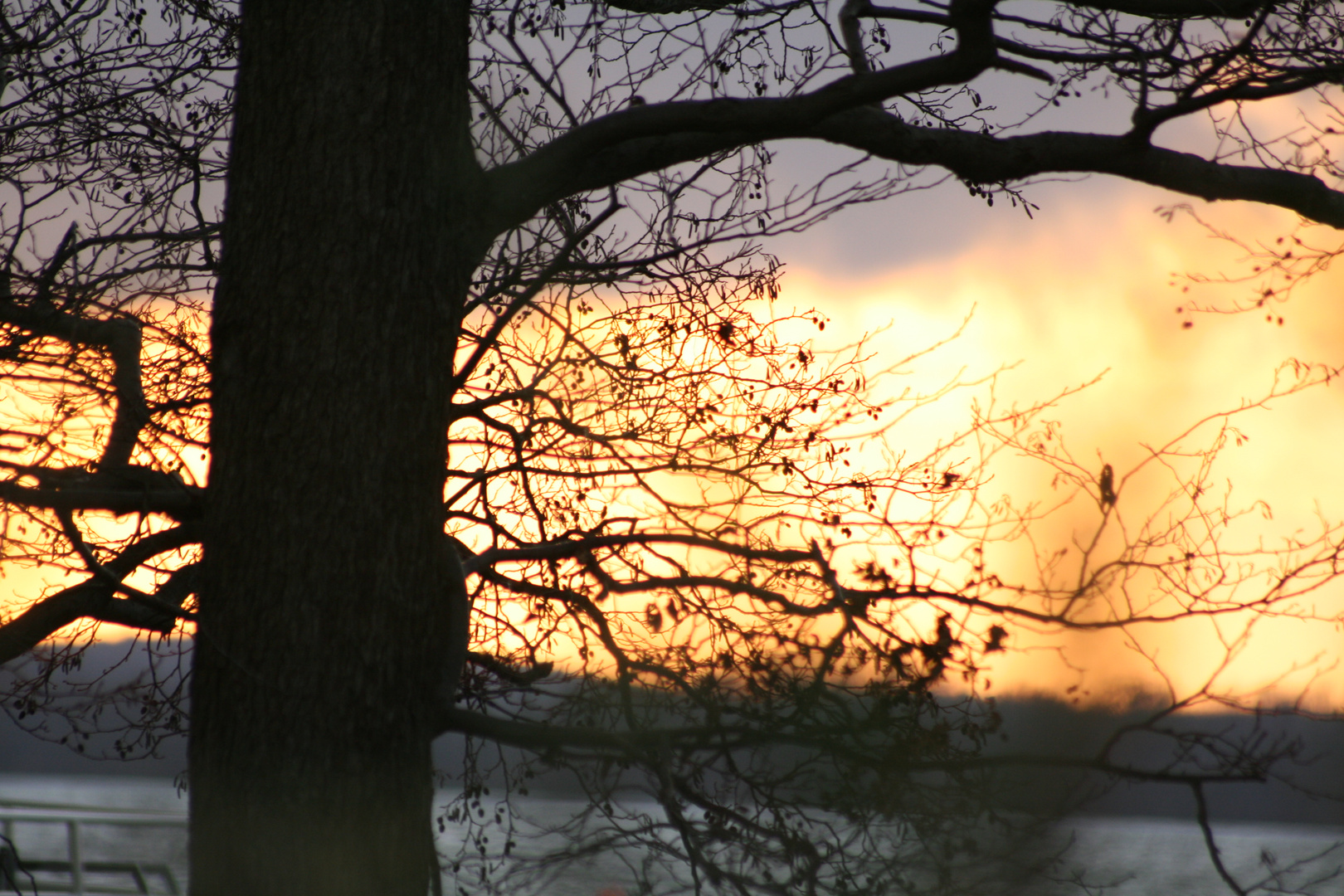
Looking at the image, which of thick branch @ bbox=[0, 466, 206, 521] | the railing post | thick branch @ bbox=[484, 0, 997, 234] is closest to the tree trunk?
thick branch @ bbox=[484, 0, 997, 234]

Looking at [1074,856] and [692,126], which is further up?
[692,126]

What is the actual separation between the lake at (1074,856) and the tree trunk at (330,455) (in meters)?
0.46

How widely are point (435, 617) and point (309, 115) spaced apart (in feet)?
6.34

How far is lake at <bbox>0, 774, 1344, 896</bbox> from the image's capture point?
73.2 inches

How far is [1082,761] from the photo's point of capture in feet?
4.53

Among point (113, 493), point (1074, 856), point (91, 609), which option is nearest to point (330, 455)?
point (113, 493)

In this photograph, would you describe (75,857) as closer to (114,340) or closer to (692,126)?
(114,340)

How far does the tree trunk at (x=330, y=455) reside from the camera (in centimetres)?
368

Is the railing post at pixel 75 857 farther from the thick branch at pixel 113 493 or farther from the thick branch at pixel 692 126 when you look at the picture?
the thick branch at pixel 692 126

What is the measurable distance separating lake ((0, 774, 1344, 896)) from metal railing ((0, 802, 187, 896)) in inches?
5.4

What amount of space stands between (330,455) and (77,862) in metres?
6.81

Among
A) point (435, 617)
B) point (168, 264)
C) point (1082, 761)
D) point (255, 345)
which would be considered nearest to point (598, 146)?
point (255, 345)

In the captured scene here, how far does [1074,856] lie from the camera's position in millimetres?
1688

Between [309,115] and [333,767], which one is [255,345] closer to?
[309,115]
